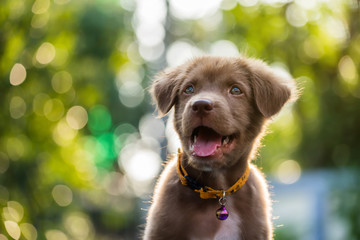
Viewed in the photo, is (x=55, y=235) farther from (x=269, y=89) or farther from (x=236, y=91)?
(x=269, y=89)

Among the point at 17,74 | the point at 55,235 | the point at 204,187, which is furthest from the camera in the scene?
the point at 55,235

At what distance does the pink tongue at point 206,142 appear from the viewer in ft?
14.2

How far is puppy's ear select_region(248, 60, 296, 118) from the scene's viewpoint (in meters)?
4.69

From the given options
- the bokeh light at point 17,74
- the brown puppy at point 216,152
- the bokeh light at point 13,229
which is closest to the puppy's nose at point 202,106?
the brown puppy at point 216,152

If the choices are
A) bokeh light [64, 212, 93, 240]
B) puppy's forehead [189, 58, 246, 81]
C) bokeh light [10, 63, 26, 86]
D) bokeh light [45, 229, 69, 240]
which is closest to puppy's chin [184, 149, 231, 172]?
puppy's forehead [189, 58, 246, 81]

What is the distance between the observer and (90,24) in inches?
608

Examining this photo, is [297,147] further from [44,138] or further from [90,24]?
[44,138]

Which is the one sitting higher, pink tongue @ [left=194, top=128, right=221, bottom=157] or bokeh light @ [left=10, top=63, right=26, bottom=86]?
pink tongue @ [left=194, top=128, right=221, bottom=157]

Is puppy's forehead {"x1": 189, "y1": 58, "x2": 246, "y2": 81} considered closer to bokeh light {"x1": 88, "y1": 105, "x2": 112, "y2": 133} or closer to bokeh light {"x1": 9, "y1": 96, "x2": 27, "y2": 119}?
bokeh light {"x1": 9, "y1": 96, "x2": 27, "y2": 119}

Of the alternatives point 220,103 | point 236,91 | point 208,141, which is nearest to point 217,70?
point 236,91

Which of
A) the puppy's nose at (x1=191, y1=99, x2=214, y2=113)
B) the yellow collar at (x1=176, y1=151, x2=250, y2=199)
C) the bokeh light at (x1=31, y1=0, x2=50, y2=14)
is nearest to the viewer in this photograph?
the puppy's nose at (x1=191, y1=99, x2=214, y2=113)

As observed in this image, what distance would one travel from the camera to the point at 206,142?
4.51 m

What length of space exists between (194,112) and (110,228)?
26292 millimetres

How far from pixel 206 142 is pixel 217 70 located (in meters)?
0.73
